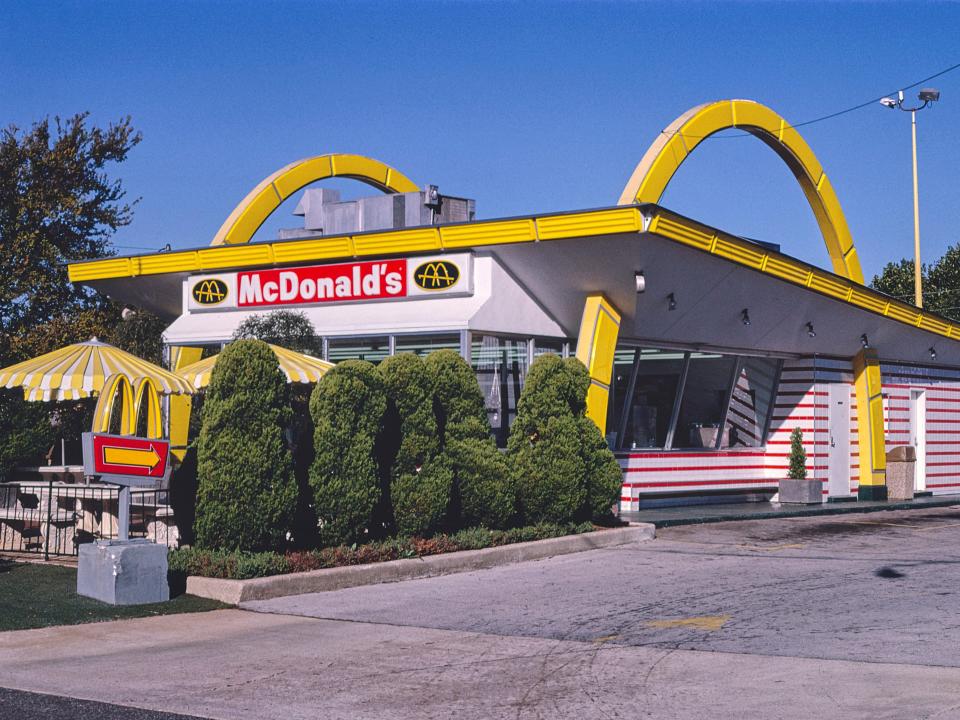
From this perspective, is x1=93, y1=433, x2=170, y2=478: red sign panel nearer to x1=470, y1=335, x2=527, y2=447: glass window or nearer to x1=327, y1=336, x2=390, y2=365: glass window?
x1=470, y1=335, x2=527, y2=447: glass window

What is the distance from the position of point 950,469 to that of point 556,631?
72.1 feet

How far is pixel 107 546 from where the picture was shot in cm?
1167

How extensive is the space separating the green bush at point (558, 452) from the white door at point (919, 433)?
14443mm

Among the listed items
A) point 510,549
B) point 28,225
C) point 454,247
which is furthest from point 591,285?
point 28,225

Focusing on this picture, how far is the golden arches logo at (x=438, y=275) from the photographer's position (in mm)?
18719

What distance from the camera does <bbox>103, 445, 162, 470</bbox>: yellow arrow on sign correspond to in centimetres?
1184

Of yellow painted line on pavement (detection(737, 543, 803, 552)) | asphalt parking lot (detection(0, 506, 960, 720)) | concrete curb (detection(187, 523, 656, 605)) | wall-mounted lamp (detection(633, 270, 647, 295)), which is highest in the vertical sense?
wall-mounted lamp (detection(633, 270, 647, 295))

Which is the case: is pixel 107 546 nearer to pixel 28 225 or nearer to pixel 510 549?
pixel 510 549

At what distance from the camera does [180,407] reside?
75.0 ft

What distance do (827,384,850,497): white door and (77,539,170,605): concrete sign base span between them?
17311mm

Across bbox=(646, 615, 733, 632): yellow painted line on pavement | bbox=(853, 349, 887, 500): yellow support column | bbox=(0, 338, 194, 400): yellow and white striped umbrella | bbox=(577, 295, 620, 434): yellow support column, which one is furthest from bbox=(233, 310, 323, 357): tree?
bbox=(853, 349, 887, 500): yellow support column

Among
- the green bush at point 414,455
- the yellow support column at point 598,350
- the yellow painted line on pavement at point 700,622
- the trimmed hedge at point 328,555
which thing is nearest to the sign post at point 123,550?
the trimmed hedge at point 328,555

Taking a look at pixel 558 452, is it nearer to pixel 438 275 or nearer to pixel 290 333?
pixel 438 275

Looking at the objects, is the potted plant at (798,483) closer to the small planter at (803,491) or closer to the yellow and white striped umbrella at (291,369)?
the small planter at (803,491)
